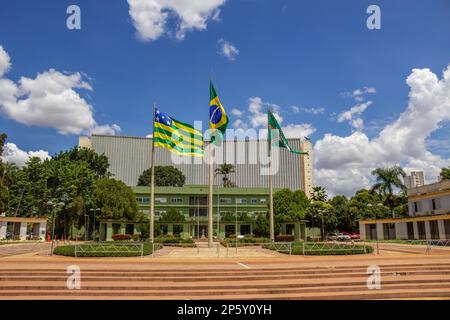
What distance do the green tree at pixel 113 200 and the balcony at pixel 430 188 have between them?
41.9 meters

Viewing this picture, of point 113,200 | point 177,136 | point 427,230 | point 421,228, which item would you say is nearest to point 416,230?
point 421,228

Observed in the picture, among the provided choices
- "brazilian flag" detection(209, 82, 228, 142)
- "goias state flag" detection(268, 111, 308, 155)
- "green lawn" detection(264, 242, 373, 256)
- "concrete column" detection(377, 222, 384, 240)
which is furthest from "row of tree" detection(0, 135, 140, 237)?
"concrete column" detection(377, 222, 384, 240)

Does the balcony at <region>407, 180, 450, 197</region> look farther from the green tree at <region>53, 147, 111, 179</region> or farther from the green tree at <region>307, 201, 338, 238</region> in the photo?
the green tree at <region>53, 147, 111, 179</region>

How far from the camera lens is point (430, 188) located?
48.0 meters

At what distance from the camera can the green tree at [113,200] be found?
171 feet

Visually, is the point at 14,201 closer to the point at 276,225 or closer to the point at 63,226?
the point at 63,226

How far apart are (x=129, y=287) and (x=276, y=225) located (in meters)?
45.2

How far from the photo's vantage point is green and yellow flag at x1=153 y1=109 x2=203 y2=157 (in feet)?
95.2

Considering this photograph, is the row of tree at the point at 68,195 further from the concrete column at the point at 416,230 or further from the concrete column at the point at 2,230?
the concrete column at the point at 416,230

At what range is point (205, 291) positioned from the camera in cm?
1143

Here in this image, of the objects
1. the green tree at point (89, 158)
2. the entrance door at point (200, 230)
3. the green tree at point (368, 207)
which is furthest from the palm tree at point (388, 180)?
the green tree at point (89, 158)

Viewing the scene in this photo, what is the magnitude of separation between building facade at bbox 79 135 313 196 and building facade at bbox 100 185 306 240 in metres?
45.5

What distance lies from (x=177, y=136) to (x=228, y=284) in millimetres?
18976

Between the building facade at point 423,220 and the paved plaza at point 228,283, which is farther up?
the building facade at point 423,220
